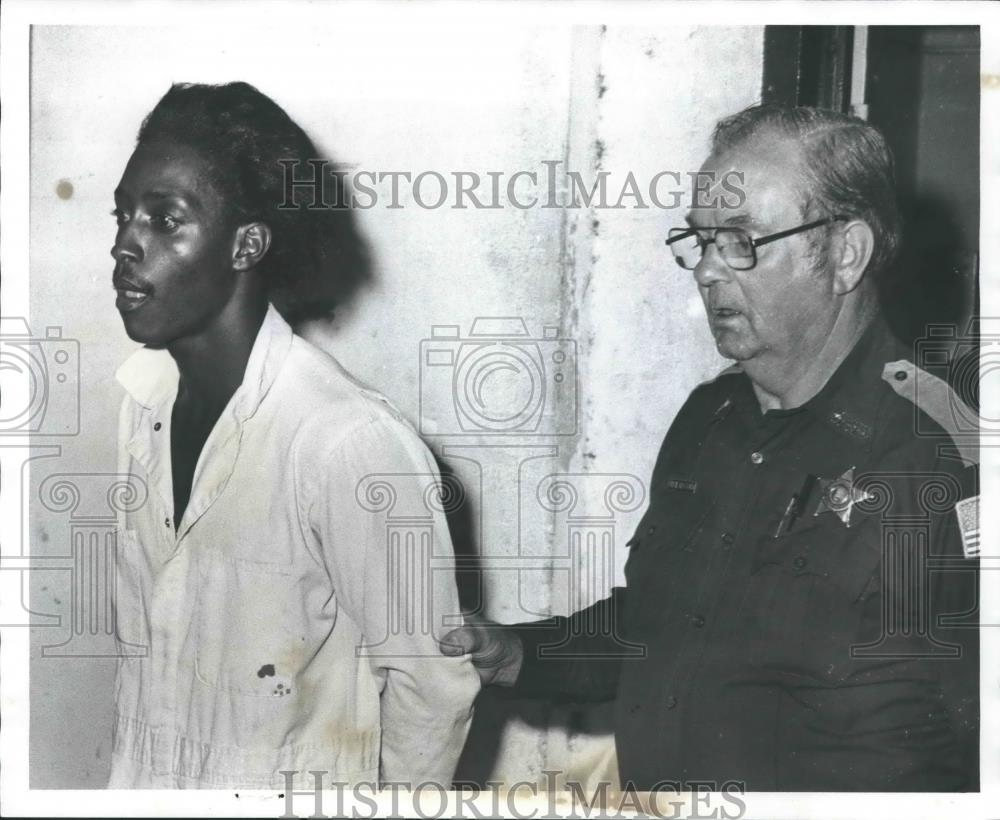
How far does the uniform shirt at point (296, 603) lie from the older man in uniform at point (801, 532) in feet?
0.48

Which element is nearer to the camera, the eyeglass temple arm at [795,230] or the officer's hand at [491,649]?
the eyeglass temple arm at [795,230]

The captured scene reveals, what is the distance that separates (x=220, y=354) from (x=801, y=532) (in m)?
1.08

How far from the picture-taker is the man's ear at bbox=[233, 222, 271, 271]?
2.38m

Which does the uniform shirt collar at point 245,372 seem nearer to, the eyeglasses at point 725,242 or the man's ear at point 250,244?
the man's ear at point 250,244

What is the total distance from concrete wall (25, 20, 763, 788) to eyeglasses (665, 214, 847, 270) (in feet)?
0.11

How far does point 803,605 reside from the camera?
2.31 meters

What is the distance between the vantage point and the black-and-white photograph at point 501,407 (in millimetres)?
2350

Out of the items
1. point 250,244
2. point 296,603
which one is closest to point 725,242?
point 250,244

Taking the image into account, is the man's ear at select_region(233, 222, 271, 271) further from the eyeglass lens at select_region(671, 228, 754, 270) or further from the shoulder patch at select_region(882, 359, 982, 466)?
the shoulder patch at select_region(882, 359, 982, 466)

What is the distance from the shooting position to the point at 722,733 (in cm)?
235

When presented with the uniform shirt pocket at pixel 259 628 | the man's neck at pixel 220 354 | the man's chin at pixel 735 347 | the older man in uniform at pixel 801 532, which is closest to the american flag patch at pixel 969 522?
the older man in uniform at pixel 801 532

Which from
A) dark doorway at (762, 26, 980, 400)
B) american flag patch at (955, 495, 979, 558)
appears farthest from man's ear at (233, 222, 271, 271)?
american flag patch at (955, 495, 979, 558)

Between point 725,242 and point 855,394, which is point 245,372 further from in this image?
point 855,394

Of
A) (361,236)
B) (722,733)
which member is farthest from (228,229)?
(722,733)
